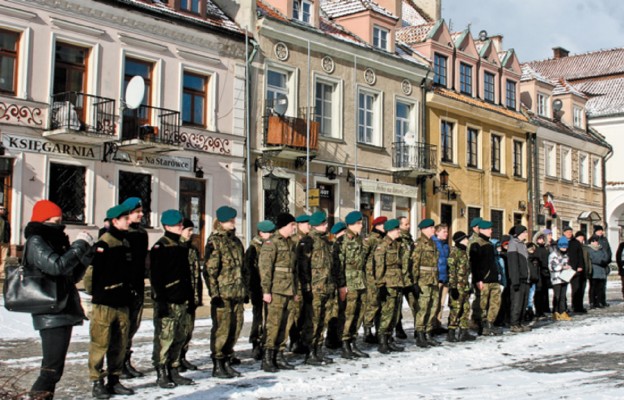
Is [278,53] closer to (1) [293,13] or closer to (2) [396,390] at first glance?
(1) [293,13]

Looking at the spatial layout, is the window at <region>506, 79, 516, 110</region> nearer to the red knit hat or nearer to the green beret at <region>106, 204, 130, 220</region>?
the green beret at <region>106, 204, 130, 220</region>

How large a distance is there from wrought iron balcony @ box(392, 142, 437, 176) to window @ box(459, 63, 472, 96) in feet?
15.0

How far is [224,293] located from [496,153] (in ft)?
80.7

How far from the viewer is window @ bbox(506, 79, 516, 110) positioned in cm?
3293

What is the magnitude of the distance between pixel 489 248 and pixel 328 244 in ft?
11.6

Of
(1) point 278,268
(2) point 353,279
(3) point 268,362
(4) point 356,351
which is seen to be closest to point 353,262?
(2) point 353,279

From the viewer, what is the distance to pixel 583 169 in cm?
3788

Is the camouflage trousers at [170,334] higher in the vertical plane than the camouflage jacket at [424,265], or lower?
lower

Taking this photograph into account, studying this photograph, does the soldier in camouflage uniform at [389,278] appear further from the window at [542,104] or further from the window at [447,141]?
the window at [542,104]

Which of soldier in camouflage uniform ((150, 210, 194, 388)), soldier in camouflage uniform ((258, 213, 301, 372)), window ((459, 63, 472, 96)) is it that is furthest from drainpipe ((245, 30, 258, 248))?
soldier in camouflage uniform ((150, 210, 194, 388))

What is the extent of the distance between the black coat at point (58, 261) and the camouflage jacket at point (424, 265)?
610 cm

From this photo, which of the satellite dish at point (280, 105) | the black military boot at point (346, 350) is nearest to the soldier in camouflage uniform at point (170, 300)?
the black military boot at point (346, 350)

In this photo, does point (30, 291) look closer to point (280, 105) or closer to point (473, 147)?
point (280, 105)

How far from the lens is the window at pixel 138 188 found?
61.2 ft
